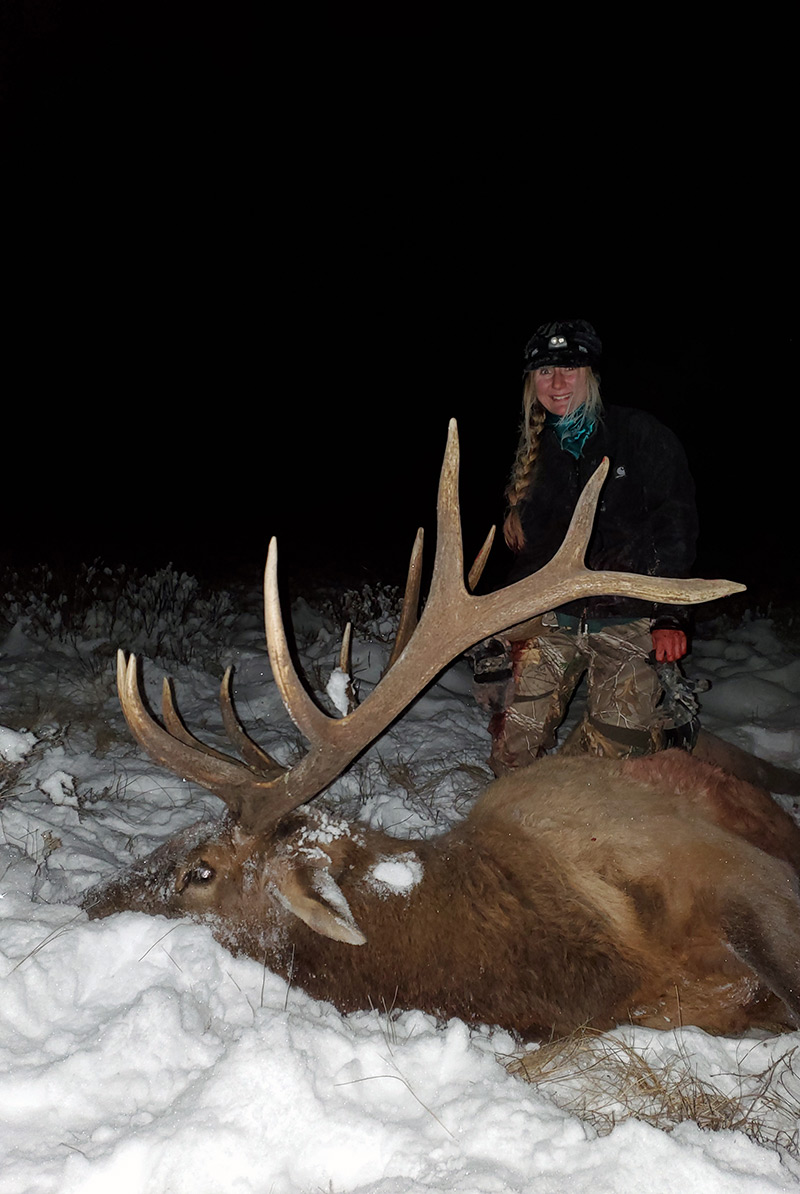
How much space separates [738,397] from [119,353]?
900 inches

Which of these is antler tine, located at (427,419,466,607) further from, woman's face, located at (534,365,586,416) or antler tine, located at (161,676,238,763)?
woman's face, located at (534,365,586,416)

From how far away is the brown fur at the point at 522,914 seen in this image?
2.27 metres

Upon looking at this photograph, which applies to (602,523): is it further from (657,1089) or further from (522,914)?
(657,1089)

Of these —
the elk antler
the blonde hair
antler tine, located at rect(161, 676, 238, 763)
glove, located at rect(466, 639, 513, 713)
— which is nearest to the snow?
the elk antler

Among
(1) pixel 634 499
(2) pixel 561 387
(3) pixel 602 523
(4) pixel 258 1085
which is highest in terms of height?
(2) pixel 561 387

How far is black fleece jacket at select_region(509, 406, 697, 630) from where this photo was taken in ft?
12.1

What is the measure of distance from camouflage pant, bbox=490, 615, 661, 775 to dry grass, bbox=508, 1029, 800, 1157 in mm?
1756

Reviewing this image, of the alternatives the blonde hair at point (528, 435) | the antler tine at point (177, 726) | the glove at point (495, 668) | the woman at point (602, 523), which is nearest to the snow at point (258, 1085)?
the antler tine at point (177, 726)

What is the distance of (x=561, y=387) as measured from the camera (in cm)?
374

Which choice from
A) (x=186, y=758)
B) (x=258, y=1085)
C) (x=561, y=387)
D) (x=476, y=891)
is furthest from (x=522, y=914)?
(x=561, y=387)

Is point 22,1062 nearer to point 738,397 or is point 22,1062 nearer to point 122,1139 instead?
point 122,1139

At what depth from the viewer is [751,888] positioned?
2375 millimetres

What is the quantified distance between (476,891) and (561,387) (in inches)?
102

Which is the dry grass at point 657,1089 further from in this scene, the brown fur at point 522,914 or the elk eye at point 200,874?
the elk eye at point 200,874
